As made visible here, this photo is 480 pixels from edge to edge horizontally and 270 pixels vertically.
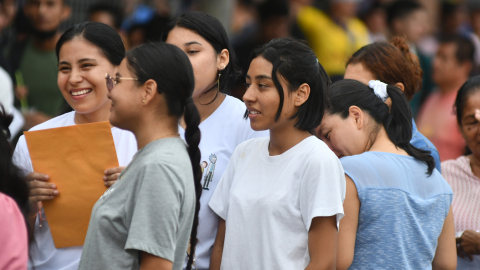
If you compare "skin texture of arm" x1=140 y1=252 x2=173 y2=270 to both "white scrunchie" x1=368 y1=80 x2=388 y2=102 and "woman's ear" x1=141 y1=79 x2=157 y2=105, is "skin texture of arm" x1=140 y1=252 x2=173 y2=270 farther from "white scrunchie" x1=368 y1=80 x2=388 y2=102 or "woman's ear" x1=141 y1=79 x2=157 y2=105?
"white scrunchie" x1=368 y1=80 x2=388 y2=102

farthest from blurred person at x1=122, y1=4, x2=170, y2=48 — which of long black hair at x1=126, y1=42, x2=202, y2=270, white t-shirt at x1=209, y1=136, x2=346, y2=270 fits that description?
long black hair at x1=126, y1=42, x2=202, y2=270

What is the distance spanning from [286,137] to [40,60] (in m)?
3.88

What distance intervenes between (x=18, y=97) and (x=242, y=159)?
11.6 feet

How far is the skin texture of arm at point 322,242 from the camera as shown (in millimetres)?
2066

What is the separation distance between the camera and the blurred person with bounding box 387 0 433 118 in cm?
717

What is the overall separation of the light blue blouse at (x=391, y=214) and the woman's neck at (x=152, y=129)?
86cm

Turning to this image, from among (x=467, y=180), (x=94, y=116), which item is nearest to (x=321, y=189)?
(x=94, y=116)

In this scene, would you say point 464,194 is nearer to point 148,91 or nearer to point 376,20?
point 148,91

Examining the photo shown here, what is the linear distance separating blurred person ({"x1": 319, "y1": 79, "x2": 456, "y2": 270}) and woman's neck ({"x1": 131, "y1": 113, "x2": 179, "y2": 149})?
2.82ft

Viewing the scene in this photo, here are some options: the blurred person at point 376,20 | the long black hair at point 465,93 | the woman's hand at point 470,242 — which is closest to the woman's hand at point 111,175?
the woman's hand at point 470,242

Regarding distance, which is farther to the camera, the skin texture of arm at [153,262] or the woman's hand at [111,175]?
the woman's hand at [111,175]

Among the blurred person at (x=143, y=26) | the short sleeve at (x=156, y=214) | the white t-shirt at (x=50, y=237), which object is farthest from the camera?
the blurred person at (x=143, y=26)

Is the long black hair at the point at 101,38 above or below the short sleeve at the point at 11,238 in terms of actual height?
above

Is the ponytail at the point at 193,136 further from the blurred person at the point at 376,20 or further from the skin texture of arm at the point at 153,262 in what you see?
the blurred person at the point at 376,20
